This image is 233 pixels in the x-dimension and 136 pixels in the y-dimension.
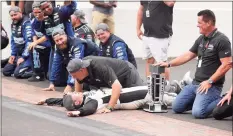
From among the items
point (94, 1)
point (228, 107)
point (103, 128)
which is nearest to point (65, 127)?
point (103, 128)

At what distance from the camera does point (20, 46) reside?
42.1 feet

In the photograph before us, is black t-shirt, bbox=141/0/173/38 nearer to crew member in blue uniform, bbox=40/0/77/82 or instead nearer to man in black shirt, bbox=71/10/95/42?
man in black shirt, bbox=71/10/95/42

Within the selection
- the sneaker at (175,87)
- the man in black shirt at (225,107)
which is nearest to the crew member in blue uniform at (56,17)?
the sneaker at (175,87)

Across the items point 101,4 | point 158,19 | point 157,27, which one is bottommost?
point 157,27

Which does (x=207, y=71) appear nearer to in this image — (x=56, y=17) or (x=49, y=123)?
(x=49, y=123)

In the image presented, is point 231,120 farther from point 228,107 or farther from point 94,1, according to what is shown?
point 94,1

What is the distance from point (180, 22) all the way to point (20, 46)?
504cm

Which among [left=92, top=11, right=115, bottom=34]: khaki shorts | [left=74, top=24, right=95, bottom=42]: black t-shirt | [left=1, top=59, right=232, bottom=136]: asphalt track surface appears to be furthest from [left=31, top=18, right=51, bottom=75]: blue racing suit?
[left=92, top=11, right=115, bottom=34]: khaki shorts

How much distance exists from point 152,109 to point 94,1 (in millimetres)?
5611

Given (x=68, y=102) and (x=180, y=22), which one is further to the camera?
(x=180, y=22)

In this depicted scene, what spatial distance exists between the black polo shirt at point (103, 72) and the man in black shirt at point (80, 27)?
7.50 ft

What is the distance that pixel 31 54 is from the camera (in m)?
12.2

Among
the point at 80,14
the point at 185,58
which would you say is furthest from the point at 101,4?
the point at 185,58

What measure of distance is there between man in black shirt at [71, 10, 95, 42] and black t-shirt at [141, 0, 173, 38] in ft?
4.27
